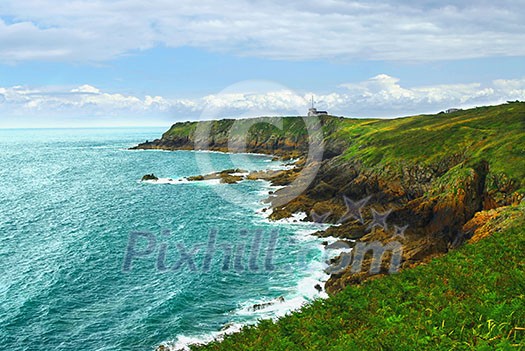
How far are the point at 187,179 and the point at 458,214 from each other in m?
73.2

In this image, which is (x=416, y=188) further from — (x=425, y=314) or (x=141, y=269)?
(x=425, y=314)

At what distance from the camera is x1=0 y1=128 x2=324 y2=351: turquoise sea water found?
Result: 3147cm

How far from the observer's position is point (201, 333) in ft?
99.1

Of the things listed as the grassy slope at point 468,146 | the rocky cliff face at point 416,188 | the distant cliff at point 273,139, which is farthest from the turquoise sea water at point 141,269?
the distant cliff at point 273,139

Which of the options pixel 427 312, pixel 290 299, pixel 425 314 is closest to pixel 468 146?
pixel 290 299

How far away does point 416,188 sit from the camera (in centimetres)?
5703

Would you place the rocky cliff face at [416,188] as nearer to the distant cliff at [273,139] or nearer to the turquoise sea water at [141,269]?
the turquoise sea water at [141,269]

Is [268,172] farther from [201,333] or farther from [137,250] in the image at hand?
[201,333]

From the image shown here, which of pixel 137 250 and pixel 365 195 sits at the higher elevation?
pixel 365 195

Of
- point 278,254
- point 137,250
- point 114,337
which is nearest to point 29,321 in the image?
point 114,337

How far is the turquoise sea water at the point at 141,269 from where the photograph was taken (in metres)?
31.5

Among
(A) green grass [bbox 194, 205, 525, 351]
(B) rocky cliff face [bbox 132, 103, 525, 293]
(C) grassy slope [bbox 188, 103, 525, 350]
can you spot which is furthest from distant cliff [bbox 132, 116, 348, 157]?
(A) green grass [bbox 194, 205, 525, 351]

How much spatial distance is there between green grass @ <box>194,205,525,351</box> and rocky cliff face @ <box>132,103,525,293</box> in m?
15.9

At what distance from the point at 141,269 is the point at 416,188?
37349 mm
